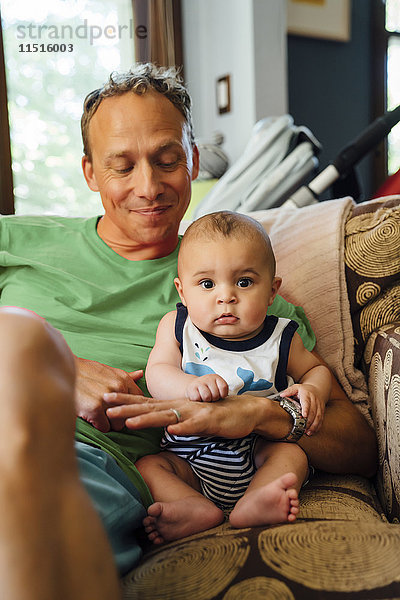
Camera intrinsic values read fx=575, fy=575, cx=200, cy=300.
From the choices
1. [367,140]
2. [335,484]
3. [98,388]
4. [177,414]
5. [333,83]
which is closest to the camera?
[177,414]

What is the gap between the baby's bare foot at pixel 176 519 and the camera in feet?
3.01

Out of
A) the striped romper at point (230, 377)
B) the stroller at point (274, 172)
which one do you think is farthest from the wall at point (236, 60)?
the striped romper at point (230, 377)

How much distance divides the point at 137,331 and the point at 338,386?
1.59 ft

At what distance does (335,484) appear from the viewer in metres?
1.20

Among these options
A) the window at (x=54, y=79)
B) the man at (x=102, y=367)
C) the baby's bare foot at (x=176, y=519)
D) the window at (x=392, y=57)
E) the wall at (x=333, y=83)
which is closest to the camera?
the man at (x=102, y=367)

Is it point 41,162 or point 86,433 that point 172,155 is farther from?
point 41,162

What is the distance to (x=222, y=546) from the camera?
2.58 ft

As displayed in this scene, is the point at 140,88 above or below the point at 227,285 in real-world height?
above

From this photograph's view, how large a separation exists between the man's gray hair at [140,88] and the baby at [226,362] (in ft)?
1.44

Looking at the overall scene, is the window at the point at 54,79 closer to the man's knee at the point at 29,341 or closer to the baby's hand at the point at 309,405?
the baby's hand at the point at 309,405

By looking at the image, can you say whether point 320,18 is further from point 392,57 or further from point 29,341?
point 29,341

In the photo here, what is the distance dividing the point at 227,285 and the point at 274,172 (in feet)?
5.53

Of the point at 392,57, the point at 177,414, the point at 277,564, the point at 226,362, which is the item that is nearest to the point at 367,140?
the point at 226,362

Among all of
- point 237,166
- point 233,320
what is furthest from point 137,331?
point 237,166
